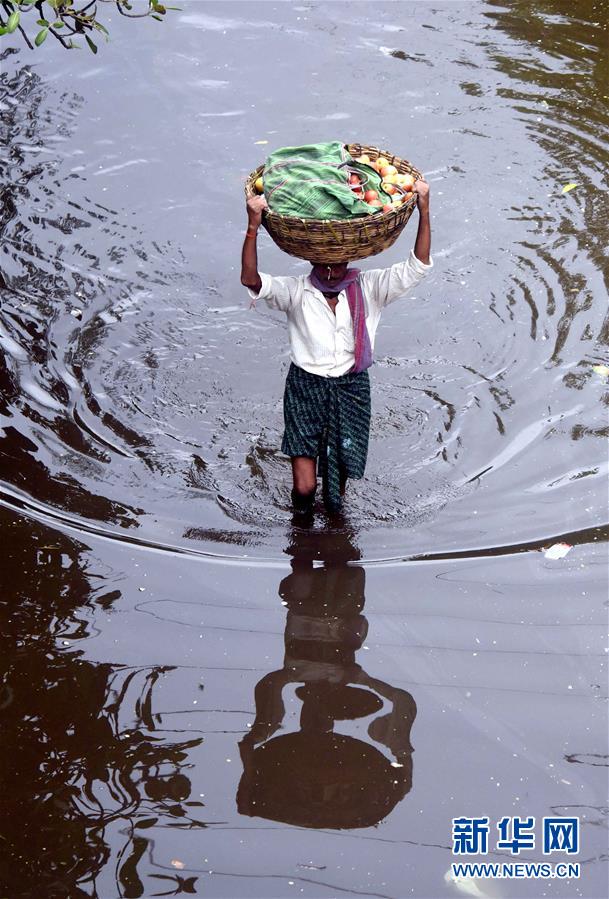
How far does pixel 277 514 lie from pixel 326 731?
4.42 feet

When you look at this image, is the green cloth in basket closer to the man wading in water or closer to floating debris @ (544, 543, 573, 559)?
the man wading in water

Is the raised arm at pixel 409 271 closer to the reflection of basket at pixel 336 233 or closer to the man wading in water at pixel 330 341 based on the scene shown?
the man wading in water at pixel 330 341

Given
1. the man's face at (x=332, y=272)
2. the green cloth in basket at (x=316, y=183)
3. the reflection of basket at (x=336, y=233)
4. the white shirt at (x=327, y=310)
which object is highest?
the green cloth in basket at (x=316, y=183)

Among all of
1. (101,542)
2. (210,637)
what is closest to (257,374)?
(101,542)

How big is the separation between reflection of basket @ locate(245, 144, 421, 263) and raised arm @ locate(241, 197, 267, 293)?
0.04m

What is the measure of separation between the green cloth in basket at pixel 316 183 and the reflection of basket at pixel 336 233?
0.15 feet

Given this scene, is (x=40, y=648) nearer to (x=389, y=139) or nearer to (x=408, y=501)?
(x=408, y=501)

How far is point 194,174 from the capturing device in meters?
7.89

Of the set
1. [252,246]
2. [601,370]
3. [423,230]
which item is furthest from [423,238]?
[601,370]

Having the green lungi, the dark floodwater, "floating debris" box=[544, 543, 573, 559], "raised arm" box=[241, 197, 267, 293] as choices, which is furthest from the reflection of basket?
"floating debris" box=[544, 543, 573, 559]

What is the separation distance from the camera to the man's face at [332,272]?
157 inches

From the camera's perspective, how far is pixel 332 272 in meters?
4.00

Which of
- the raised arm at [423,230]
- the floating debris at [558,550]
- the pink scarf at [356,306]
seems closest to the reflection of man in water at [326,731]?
the floating debris at [558,550]

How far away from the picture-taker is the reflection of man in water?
3.59 metres
